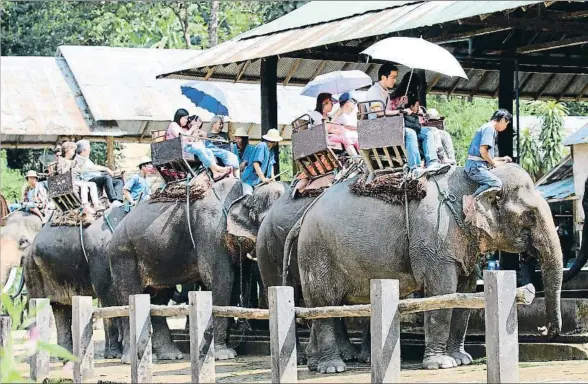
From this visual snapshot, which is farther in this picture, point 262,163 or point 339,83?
point 262,163

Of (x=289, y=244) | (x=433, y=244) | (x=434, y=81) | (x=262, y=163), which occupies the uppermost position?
(x=434, y=81)

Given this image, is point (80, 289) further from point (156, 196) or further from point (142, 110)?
point (142, 110)

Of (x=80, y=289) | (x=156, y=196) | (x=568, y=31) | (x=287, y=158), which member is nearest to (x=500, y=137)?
(x=568, y=31)

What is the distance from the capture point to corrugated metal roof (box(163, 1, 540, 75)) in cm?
1480

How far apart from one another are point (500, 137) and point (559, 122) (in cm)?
1634

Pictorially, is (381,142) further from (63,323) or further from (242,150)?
(63,323)

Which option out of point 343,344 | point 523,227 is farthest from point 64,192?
point 523,227

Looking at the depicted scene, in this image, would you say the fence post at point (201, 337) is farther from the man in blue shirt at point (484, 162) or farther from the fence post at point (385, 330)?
the man in blue shirt at point (484, 162)

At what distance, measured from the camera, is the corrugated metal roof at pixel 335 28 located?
14797 millimetres

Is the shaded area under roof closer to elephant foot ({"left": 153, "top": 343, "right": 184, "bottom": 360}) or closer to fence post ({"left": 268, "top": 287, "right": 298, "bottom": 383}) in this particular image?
elephant foot ({"left": 153, "top": 343, "right": 184, "bottom": 360})

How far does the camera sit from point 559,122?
33438mm

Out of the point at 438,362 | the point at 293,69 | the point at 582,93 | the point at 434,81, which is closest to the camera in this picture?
the point at 438,362

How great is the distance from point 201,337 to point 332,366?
1.59 m

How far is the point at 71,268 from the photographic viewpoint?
17.6 meters
